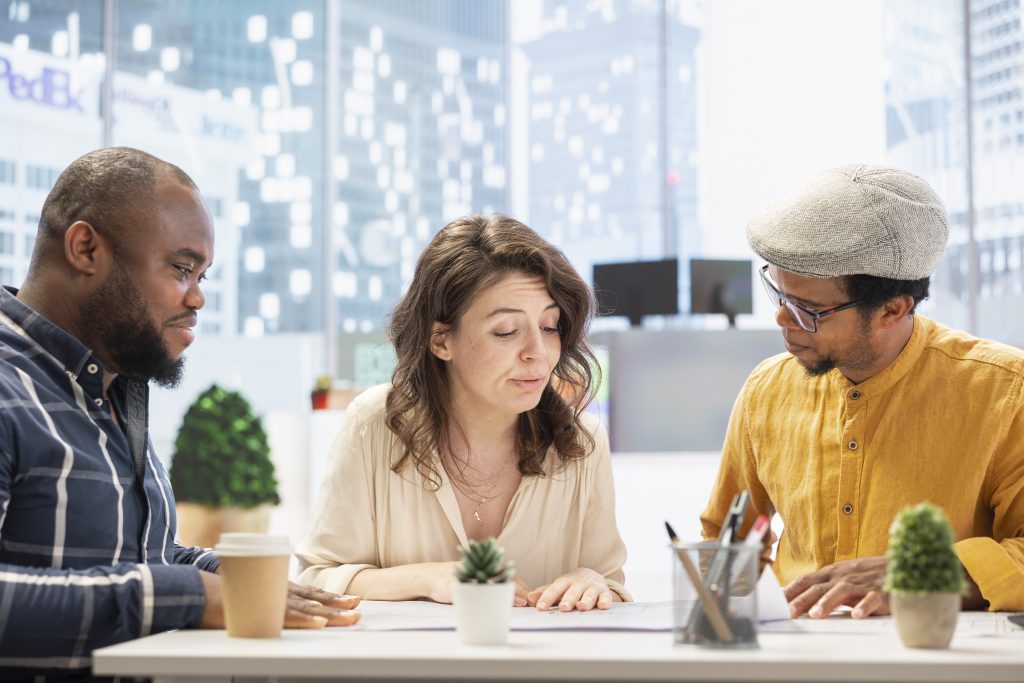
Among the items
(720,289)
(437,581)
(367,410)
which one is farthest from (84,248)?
(720,289)

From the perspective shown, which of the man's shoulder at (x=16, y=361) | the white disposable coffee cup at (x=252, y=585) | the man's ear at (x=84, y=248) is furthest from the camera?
the man's ear at (x=84, y=248)

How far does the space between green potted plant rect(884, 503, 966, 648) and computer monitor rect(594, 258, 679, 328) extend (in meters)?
4.39

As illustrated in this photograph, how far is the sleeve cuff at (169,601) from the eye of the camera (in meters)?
1.52

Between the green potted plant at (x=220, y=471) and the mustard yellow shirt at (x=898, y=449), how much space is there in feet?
11.9

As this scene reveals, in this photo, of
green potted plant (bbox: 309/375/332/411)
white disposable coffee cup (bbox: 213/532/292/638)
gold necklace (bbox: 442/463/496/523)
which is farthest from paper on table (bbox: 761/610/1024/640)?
green potted plant (bbox: 309/375/332/411)

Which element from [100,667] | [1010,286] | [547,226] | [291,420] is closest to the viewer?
[100,667]

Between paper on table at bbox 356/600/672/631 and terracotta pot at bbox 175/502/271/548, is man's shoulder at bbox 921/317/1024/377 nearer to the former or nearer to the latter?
paper on table at bbox 356/600/672/631

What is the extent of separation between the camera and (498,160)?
8.80 metres

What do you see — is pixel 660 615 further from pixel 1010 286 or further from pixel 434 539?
pixel 1010 286

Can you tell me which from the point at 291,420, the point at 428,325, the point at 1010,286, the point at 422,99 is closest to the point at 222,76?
the point at 422,99

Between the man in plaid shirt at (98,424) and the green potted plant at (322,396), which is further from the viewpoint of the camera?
the green potted plant at (322,396)

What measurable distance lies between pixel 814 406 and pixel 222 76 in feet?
22.7

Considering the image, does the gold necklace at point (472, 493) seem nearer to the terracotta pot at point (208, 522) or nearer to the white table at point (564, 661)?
the white table at point (564, 661)

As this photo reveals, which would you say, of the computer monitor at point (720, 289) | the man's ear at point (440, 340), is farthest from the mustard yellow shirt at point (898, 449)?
the computer monitor at point (720, 289)
